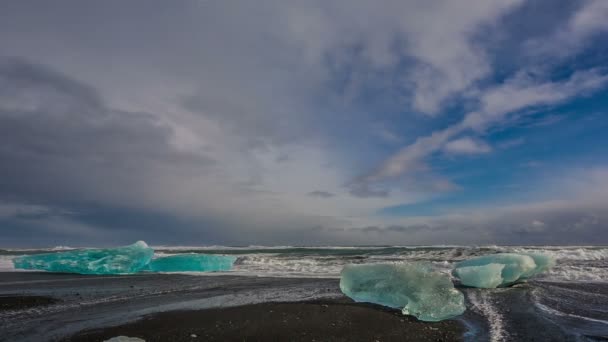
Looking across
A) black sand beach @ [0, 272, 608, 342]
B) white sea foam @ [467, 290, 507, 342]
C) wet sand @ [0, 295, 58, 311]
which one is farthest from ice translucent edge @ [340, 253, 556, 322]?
wet sand @ [0, 295, 58, 311]

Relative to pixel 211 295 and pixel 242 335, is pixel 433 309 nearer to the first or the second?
pixel 242 335

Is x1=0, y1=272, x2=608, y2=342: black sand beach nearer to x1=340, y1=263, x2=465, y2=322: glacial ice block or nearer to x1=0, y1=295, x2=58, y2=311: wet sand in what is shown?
x1=0, y1=295, x2=58, y2=311: wet sand

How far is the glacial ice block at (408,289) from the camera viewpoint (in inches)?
224

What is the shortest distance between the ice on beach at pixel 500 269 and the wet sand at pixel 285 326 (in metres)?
3.92

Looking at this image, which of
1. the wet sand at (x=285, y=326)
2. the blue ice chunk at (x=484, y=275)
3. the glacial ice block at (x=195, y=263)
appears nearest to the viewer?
the wet sand at (x=285, y=326)

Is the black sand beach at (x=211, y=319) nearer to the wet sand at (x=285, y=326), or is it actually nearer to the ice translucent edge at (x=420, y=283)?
the wet sand at (x=285, y=326)

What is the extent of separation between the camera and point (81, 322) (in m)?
5.58

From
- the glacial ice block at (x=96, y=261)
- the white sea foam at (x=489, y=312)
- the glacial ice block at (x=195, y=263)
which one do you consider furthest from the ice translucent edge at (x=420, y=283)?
the glacial ice block at (x=96, y=261)

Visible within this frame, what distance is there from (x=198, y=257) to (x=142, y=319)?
1185 cm

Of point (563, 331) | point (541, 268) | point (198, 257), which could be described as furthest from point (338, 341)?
point (198, 257)

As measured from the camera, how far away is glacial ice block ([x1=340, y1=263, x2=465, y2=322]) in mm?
5699

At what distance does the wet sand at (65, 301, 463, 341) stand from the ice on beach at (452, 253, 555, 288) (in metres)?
3.92

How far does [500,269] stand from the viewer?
890 centimetres

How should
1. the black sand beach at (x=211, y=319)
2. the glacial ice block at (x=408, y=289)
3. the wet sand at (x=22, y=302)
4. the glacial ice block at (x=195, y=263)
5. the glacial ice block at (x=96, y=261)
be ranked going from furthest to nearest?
1. the glacial ice block at (x=195, y=263)
2. the glacial ice block at (x=96, y=261)
3. the wet sand at (x=22, y=302)
4. the glacial ice block at (x=408, y=289)
5. the black sand beach at (x=211, y=319)
